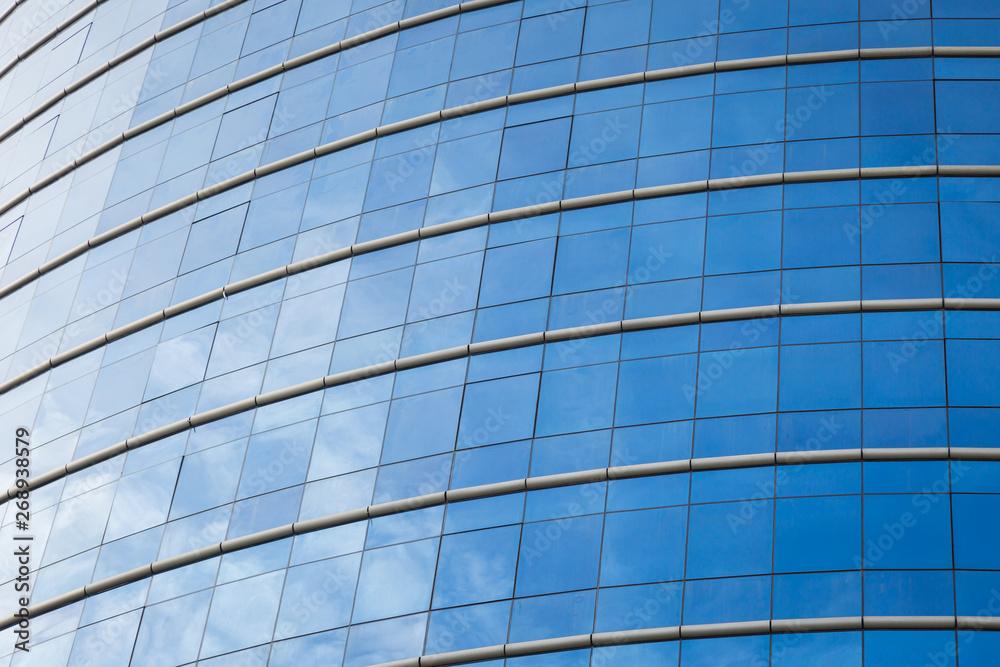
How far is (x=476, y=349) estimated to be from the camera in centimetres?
2344

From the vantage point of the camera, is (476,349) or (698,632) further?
(476,349)

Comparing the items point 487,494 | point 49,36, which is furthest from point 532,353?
point 49,36

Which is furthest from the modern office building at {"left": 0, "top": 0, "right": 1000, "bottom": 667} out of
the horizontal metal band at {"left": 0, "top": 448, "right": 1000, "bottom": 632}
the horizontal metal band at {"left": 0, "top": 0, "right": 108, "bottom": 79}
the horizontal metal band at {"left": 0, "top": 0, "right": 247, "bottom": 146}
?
the horizontal metal band at {"left": 0, "top": 0, "right": 108, "bottom": 79}

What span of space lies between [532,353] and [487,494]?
8.81 ft

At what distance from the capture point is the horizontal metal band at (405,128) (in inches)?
943

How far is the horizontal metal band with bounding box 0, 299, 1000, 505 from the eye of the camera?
22.3m

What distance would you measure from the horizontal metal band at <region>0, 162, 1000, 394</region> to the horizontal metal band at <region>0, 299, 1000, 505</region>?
0.08 ft

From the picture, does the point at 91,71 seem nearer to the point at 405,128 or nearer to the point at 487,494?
the point at 405,128

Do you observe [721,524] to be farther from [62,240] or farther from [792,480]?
[62,240]

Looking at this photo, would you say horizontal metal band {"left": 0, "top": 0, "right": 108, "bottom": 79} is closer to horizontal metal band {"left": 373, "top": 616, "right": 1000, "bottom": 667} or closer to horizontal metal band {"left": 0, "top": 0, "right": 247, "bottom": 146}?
horizontal metal band {"left": 0, "top": 0, "right": 247, "bottom": 146}

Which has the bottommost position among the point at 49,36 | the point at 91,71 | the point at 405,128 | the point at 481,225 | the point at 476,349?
the point at 476,349

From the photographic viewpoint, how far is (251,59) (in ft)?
96.9

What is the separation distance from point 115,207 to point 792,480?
16.1 m

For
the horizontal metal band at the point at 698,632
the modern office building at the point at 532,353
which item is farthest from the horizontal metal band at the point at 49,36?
the horizontal metal band at the point at 698,632
